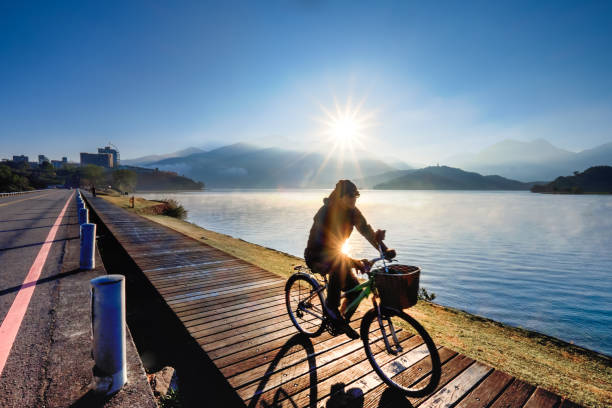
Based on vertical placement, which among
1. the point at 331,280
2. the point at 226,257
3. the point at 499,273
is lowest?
the point at 499,273

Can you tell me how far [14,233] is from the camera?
41.6 feet

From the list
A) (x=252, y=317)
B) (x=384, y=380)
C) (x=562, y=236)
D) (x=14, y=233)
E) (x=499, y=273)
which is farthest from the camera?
(x=562, y=236)

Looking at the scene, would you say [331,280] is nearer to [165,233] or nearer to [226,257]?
[226,257]

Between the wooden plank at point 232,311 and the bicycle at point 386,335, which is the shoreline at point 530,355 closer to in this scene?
the bicycle at point 386,335

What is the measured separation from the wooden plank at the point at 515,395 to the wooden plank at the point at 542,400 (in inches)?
1.7

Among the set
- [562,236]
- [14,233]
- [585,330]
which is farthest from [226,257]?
[562,236]

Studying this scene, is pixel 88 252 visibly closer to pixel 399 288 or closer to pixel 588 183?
pixel 399 288

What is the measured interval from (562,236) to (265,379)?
123ft

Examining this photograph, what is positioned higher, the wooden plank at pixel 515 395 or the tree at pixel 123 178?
the tree at pixel 123 178

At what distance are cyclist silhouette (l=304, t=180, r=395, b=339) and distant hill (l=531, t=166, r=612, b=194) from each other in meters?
229

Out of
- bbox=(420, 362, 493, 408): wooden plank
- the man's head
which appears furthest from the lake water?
the man's head

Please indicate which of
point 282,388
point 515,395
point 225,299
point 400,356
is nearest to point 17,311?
point 225,299

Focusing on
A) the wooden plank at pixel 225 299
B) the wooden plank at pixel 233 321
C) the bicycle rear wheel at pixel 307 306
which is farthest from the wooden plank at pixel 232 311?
the bicycle rear wheel at pixel 307 306

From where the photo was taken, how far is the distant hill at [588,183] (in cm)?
17112
